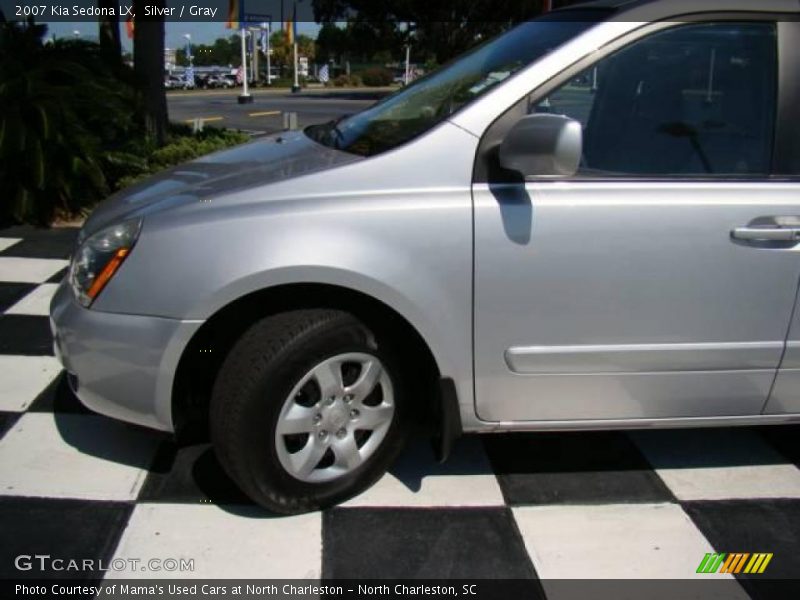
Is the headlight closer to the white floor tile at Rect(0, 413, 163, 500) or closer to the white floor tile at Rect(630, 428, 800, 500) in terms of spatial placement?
the white floor tile at Rect(0, 413, 163, 500)

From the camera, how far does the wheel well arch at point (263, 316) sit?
239 centimetres

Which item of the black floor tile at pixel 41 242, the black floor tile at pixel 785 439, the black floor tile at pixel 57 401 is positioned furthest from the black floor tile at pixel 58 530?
the black floor tile at pixel 41 242

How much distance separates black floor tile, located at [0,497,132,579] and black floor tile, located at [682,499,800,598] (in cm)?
197

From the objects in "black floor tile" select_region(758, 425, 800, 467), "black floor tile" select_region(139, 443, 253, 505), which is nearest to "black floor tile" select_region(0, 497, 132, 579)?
"black floor tile" select_region(139, 443, 253, 505)

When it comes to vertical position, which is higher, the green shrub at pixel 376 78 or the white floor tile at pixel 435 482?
the green shrub at pixel 376 78

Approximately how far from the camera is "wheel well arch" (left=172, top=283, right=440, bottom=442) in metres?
2.39

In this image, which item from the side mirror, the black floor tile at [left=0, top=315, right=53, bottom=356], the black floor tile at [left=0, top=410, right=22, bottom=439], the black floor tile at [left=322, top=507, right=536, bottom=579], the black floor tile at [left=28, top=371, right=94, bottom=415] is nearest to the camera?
the side mirror

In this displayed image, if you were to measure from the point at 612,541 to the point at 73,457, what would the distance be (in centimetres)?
199

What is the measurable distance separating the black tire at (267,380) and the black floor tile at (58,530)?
0.44m

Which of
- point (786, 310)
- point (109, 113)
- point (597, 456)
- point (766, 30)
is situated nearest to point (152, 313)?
point (597, 456)

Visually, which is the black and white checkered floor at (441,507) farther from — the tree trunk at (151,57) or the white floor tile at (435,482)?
the tree trunk at (151,57)

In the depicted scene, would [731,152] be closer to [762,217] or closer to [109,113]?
[762,217]

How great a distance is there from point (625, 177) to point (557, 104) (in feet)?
1.07

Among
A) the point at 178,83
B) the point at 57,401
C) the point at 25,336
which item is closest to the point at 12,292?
the point at 25,336
